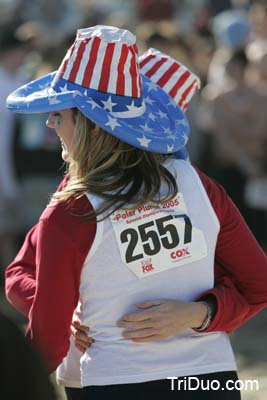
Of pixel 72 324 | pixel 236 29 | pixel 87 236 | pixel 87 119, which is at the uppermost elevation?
pixel 87 119

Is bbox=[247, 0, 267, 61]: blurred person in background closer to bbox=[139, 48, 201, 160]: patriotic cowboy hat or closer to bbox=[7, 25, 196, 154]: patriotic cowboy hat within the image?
bbox=[139, 48, 201, 160]: patriotic cowboy hat

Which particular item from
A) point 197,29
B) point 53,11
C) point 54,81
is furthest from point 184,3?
point 54,81

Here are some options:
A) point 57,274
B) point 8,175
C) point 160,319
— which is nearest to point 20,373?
point 57,274

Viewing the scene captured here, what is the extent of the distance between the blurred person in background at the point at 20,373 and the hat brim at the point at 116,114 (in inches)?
41.0

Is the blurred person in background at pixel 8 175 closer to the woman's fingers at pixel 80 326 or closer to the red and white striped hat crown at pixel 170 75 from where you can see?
the red and white striped hat crown at pixel 170 75

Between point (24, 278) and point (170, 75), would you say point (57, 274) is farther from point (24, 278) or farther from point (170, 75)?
point (170, 75)

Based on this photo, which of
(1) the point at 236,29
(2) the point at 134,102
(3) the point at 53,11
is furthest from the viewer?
(3) the point at 53,11

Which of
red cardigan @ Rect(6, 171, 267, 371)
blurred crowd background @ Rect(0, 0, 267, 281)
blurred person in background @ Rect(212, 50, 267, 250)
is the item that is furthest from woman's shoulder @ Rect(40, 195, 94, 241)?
blurred person in background @ Rect(212, 50, 267, 250)

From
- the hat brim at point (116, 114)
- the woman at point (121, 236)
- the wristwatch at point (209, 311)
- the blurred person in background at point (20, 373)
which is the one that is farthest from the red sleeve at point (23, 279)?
the blurred person in background at point (20, 373)

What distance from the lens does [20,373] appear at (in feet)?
5.19

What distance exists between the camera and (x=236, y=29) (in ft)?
32.0

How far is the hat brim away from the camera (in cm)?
260

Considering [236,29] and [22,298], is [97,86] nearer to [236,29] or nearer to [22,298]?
[22,298]

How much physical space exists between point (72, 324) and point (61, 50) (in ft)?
17.7
